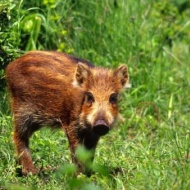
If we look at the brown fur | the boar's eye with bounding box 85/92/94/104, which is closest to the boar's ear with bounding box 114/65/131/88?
the brown fur

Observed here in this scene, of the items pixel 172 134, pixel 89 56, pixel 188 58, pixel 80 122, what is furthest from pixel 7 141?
pixel 188 58

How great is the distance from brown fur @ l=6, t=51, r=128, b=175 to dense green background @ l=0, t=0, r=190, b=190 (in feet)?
0.69

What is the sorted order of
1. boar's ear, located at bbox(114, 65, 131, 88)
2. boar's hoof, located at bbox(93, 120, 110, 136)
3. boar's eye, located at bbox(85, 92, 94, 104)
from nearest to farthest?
boar's hoof, located at bbox(93, 120, 110, 136) → boar's eye, located at bbox(85, 92, 94, 104) → boar's ear, located at bbox(114, 65, 131, 88)

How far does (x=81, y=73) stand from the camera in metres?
8.42

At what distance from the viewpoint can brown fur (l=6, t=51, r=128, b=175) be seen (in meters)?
8.23

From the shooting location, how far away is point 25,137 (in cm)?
869

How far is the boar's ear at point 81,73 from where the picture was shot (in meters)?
8.38

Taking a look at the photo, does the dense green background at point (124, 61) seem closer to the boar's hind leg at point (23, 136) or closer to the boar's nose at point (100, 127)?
the boar's hind leg at point (23, 136)

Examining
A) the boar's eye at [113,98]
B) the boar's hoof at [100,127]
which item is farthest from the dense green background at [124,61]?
the boar's eye at [113,98]

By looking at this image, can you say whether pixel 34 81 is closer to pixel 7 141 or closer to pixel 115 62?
pixel 7 141

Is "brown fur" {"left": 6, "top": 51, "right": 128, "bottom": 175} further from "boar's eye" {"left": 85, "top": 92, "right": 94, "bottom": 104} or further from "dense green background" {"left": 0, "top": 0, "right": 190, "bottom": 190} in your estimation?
"dense green background" {"left": 0, "top": 0, "right": 190, "bottom": 190}

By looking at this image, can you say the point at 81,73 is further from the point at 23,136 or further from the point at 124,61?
the point at 124,61

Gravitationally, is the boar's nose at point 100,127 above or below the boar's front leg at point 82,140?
above

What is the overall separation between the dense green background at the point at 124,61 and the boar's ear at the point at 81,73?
717mm
